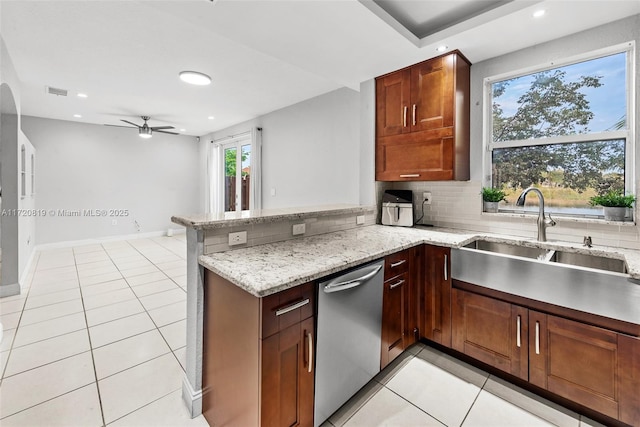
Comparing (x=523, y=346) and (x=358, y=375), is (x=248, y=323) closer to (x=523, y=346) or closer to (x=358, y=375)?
(x=358, y=375)

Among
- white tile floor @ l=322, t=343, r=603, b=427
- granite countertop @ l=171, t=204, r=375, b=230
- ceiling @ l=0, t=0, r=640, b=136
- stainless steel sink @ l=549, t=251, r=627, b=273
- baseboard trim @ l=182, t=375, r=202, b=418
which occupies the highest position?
ceiling @ l=0, t=0, r=640, b=136

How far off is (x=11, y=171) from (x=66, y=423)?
3.16 meters

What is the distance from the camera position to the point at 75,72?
3.31 meters

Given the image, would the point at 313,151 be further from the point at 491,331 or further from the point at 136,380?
the point at 136,380

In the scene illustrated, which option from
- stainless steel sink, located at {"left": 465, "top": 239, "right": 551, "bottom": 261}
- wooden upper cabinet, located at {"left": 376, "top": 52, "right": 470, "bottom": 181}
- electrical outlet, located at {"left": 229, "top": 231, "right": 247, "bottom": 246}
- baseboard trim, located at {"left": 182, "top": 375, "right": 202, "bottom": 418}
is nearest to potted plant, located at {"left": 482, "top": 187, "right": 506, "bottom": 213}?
wooden upper cabinet, located at {"left": 376, "top": 52, "right": 470, "bottom": 181}

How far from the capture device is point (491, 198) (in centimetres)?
247

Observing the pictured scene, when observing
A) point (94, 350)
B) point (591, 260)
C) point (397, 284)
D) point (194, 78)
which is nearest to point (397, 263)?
point (397, 284)

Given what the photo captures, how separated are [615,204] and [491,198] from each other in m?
0.76

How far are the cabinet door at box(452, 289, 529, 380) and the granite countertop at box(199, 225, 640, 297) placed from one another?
43 cm

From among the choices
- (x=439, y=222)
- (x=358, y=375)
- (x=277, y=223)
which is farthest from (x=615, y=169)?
(x=277, y=223)

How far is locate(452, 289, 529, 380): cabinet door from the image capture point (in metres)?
1.72

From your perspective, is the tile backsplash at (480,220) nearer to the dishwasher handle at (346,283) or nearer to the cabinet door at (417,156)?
the cabinet door at (417,156)

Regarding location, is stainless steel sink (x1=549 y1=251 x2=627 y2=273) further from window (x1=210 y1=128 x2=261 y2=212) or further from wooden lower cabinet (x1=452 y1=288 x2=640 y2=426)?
window (x1=210 y1=128 x2=261 y2=212)

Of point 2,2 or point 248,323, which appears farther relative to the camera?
point 2,2
